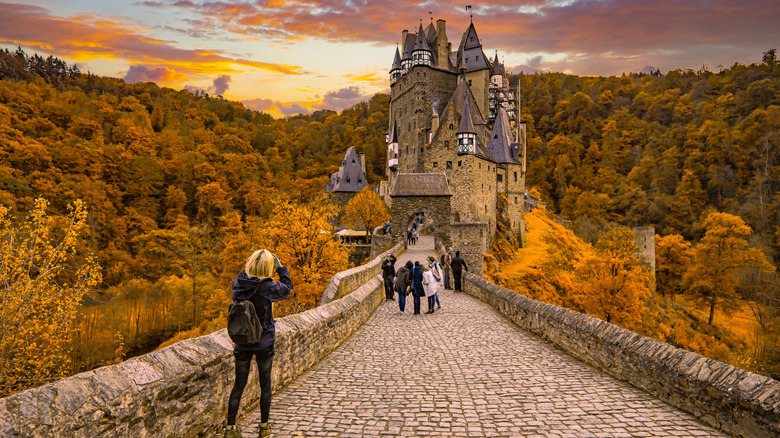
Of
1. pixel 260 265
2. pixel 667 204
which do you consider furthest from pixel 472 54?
pixel 260 265

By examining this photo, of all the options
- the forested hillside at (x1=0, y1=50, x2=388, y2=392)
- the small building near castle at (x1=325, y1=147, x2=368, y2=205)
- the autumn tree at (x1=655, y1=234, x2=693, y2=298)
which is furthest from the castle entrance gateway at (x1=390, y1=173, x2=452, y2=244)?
the small building near castle at (x1=325, y1=147, x2=368, y2=205)

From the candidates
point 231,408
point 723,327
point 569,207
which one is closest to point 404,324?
point 231,408

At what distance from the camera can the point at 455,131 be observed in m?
41.5

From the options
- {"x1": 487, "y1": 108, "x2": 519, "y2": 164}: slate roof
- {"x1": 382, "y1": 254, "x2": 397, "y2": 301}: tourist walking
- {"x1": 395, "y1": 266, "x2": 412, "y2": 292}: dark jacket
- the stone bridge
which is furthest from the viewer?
{"x1": 487, "y1": 108, "x2": 519, "y2": 164}: slate roof

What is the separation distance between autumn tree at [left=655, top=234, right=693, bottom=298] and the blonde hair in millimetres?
52132

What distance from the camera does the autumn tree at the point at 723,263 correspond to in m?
36.4

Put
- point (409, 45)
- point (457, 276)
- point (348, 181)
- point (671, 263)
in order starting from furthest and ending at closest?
1. point (348, 181)
2. point (409, 45)
3. point (671, 263)
4. point (457, 276)

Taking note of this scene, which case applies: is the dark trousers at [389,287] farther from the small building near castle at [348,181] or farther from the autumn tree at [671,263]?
the small building near castle at [348,181]

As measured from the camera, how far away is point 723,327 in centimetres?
3612

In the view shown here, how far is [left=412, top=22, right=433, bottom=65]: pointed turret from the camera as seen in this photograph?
176ft

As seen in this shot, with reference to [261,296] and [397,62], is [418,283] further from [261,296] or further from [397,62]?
[397,62]

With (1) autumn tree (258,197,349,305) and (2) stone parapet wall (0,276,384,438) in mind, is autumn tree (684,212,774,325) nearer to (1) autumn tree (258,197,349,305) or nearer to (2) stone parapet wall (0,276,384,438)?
(1) autumn tree (258,197,349,305)

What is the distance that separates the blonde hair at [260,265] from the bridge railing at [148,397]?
96cm

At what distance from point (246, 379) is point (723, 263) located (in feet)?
145
